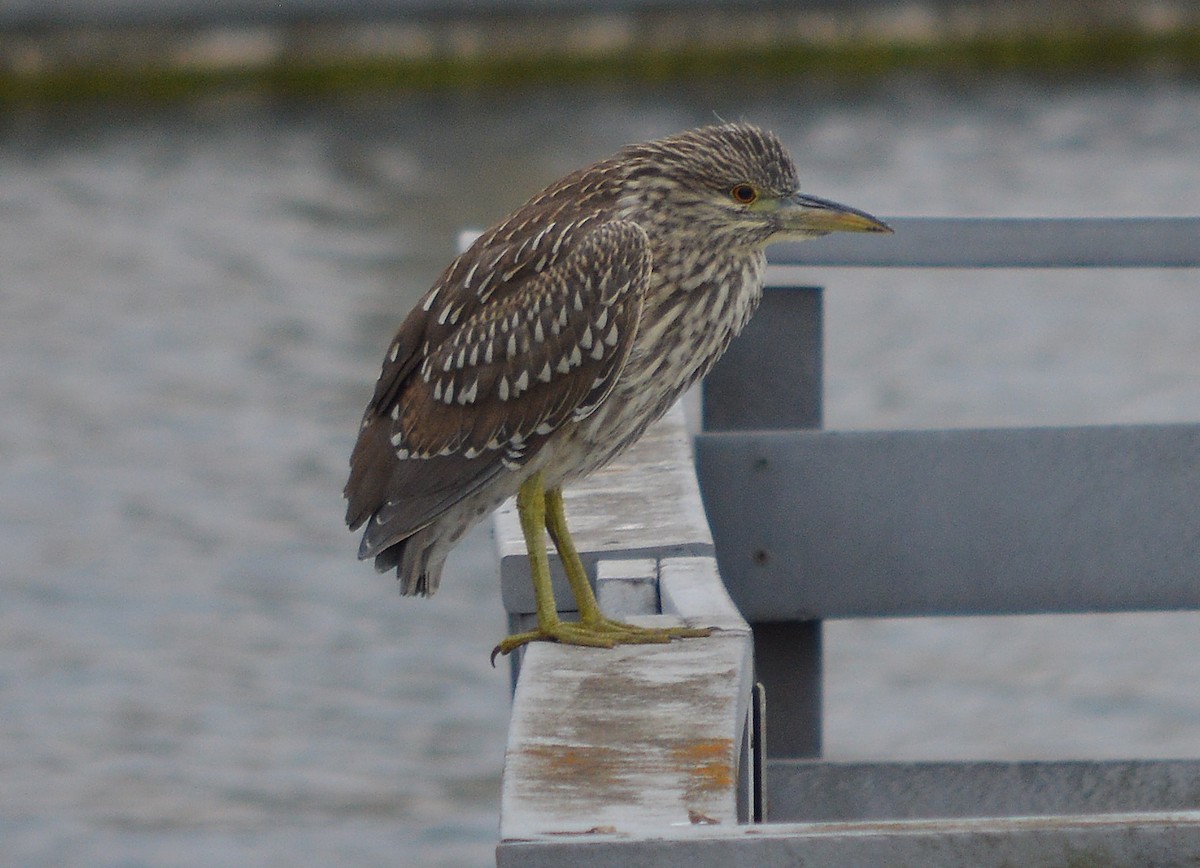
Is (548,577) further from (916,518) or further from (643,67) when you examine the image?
(643,67)

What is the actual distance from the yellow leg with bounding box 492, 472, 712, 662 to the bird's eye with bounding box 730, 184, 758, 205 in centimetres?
62

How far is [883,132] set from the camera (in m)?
23.3

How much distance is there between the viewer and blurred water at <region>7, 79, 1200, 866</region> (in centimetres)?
895

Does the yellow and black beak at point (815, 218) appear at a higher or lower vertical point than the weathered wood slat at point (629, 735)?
higher

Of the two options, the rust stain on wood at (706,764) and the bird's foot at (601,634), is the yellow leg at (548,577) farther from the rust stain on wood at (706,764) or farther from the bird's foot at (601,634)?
the rust stain on wood at (706,764)

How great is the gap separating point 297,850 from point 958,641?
3.56 metres

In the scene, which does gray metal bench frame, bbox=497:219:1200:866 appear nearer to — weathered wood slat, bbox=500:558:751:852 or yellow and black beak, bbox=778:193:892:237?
yellow and black beak, bbox=778:193:892:237

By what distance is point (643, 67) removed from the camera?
26141 millimetres

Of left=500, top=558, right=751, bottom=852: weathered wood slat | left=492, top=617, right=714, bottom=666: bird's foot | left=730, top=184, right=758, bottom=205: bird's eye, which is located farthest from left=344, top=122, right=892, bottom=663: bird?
left=500, top=558, right=751, bottom=852: weathered wood slat

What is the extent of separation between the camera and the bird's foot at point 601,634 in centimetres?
290

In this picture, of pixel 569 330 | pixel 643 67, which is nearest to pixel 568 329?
pixel 569 330

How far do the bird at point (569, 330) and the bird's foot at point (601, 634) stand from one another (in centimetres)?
11

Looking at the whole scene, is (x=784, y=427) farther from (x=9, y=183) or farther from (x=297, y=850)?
(x=9, y=183)

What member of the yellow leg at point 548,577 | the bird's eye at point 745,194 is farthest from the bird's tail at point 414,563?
the bird's eye at point 745,194
